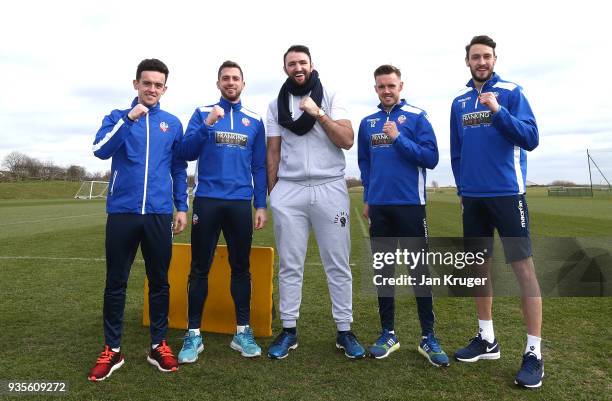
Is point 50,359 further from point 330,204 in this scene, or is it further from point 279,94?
point 279,94

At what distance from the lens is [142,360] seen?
354 cm

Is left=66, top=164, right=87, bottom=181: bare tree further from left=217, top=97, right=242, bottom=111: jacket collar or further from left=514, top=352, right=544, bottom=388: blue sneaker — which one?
left=514, top=352, right=544, bottom=388: blue sneaker

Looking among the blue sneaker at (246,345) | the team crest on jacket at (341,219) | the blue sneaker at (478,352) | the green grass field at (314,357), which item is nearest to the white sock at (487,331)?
the blue sneaker at (478,352)

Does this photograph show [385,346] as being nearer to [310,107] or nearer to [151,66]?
[310,107]

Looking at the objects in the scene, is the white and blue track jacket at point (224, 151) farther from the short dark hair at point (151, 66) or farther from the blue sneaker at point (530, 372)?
the blue sneaker at point (530, 372)

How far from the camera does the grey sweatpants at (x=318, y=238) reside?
3740mm

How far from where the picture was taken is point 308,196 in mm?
3748

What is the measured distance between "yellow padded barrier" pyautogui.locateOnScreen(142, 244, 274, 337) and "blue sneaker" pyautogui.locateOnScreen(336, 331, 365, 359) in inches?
30.1

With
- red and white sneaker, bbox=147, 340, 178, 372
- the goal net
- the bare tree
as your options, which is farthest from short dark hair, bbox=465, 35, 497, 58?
the bare tree

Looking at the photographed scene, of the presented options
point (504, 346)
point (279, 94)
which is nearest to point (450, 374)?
point (504, 346)

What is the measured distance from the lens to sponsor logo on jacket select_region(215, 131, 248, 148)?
12.1 feet

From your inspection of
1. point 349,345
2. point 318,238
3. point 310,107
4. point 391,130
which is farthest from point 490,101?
point 349,345

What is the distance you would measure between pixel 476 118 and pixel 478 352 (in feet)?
6.09

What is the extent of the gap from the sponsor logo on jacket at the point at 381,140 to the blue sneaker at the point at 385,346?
5.24 ft
